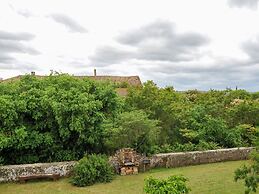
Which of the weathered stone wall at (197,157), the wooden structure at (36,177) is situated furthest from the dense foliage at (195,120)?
the wooden structure at (36,177)

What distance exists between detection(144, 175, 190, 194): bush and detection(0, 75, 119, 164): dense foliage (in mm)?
7204

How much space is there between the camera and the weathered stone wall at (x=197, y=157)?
675 inches

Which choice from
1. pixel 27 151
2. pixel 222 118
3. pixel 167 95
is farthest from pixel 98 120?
pixel 222 118

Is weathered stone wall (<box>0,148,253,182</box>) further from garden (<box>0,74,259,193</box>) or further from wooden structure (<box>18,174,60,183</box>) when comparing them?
garden (<box>0,74,259,193</box>)

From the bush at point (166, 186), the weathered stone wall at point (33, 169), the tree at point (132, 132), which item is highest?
the tree at point (132, 132)

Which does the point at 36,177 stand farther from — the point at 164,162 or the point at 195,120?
the point at 195,120

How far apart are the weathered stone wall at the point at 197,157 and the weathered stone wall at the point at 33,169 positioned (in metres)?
4.26

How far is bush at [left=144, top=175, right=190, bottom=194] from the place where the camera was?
8.68m

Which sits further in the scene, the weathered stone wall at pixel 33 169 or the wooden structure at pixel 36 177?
the weathered stone wall at pixel 33 169

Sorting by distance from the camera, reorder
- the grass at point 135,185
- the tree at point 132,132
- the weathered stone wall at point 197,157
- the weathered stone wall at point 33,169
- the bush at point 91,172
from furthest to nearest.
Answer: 1. the weathered stone wall at point 197,157
2. the tree at point 132,132
3. the weathered stone wall at point 33,169
4. the bush at point 91,172
5. the grass at point 135,185

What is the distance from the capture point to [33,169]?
15391 millimetres

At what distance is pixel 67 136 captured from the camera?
1619cm

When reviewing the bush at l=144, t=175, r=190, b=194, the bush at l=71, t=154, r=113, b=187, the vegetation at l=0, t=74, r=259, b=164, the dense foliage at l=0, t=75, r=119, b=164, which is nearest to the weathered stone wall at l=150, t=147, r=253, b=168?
the vegetation at l=0, t=74, r=259, b=164

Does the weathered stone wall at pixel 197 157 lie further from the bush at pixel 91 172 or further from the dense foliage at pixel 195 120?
the bush at pixel 91 172
